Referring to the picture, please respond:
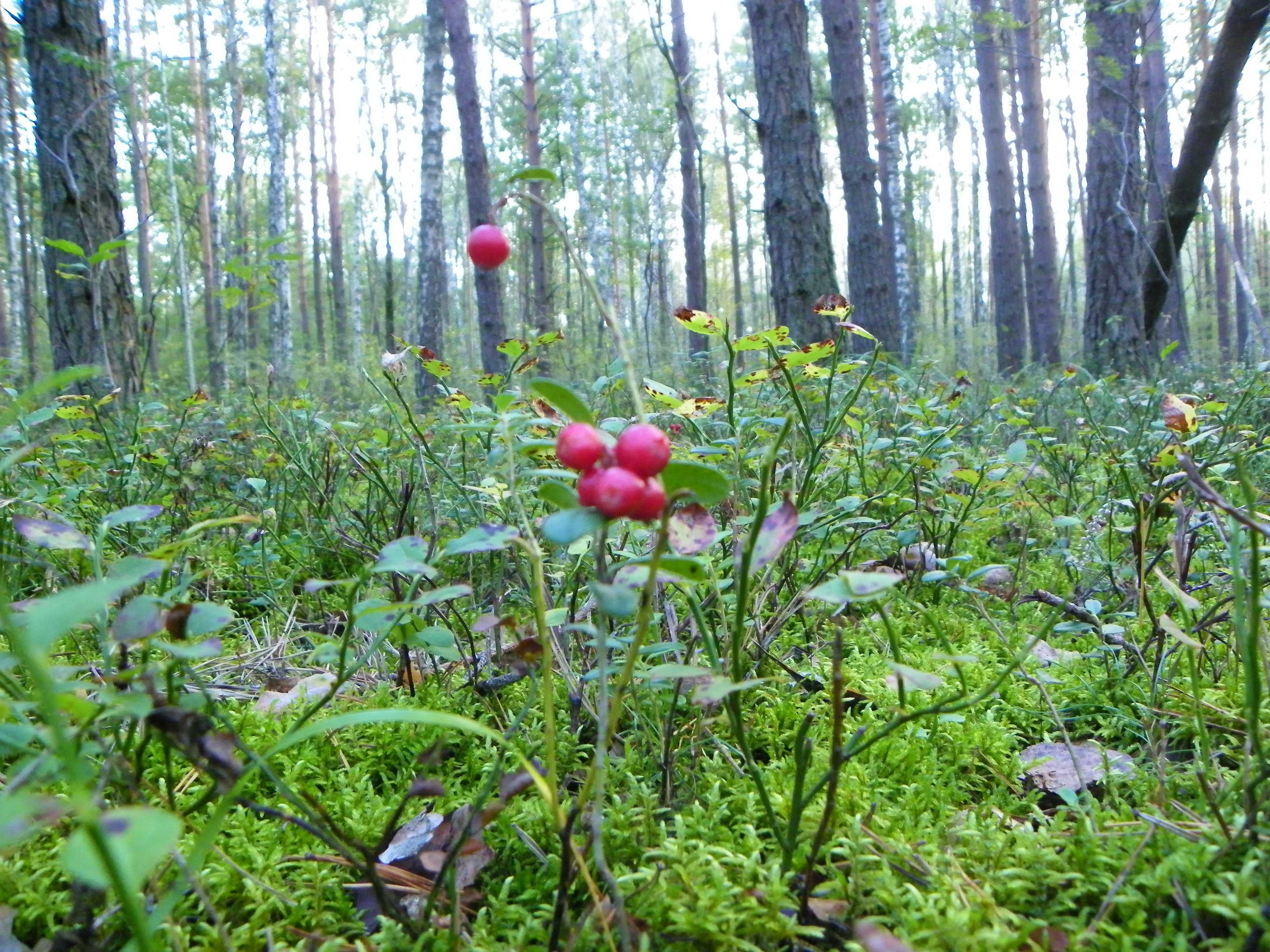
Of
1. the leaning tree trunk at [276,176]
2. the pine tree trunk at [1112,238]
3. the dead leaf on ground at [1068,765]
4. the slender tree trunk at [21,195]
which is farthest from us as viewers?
the leaning tree trunk at [276,176]

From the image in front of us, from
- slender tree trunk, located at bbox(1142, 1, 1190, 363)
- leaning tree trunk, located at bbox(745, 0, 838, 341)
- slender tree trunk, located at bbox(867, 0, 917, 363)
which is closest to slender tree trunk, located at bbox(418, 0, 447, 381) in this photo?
leaning tree trunk, located at bbox(745, 0, 838, 341)

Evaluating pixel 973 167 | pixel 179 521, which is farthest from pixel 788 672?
pixel 973 167

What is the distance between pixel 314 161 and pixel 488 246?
27.8 meters

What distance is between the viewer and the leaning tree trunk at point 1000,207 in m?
10.5

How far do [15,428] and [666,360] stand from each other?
38.2 ft

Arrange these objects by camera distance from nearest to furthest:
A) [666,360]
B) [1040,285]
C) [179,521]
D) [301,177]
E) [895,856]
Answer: [895,856] → [179,521] → [1040,285] → [666,360] → [301,177]

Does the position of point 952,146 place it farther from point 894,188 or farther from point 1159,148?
point 894,188

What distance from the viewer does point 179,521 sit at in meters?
2.52

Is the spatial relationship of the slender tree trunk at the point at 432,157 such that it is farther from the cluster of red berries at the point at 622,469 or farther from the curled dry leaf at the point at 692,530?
the cluster of red berries at the point at 622,469

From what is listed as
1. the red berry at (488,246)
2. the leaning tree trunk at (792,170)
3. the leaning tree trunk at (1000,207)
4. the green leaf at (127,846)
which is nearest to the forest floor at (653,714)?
the green leaf at (127,846)

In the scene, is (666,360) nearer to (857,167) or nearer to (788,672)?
(857,167)

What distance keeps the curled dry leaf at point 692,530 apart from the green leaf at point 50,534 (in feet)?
2.14

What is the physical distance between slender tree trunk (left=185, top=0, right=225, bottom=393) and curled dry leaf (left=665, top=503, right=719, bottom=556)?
47.4ft

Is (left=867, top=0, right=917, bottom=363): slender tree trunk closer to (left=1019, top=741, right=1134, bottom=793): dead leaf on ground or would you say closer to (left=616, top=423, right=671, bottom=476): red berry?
(left=1019, top=741, right=1134, bottom=793): dead leaf on ground
